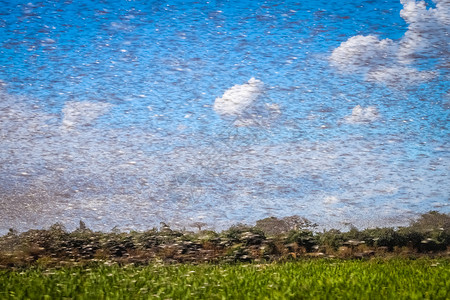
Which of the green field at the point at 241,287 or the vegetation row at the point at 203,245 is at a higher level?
the green field at the point at 241,287

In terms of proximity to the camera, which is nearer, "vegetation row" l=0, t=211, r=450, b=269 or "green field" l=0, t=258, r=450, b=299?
"green field" l=0, t=258, r=450, b=299

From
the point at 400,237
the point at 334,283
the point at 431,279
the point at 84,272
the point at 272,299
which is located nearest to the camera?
the point at 272,299

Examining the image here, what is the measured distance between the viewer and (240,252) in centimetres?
1264

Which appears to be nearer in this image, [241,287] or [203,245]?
[241,287]

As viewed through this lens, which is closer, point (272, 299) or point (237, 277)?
point (272, 299)

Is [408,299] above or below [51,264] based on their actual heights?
above

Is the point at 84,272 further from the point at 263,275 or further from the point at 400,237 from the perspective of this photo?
the point at 400,237

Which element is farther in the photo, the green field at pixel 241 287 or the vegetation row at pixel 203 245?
the vegetation row at pixel 203 245

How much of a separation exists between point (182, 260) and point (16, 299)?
23.9 ft

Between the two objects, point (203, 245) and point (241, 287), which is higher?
point (241, 287)

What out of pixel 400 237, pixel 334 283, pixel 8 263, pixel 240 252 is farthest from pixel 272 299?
pixel 400 237

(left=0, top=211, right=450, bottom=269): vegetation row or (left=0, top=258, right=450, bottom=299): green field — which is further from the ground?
(left=0, top=258, right=450, bottom=299): green field

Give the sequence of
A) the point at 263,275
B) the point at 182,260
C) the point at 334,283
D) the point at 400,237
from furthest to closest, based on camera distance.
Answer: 1. the point at 400,237
2. the point at 182,260
3. the point at 263,275
4. the point at 334,283

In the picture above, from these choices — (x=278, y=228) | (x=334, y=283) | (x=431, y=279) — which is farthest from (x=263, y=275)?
(x=278, y=228)
